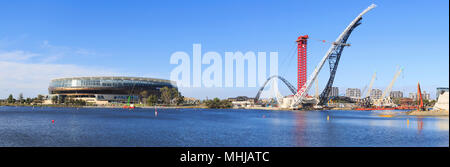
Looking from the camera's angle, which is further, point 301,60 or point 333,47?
point 301,60

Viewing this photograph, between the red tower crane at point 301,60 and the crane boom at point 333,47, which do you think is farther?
the red tower crane at point 301,60

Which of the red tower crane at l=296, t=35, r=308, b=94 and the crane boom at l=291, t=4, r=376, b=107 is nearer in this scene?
the crane boom at l=291, t=4, r=376, b=107

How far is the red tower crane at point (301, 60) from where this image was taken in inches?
5802

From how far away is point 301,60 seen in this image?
148625 millimetres

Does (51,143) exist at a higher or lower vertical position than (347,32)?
lower

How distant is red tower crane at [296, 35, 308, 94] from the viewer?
147375 millimetres
